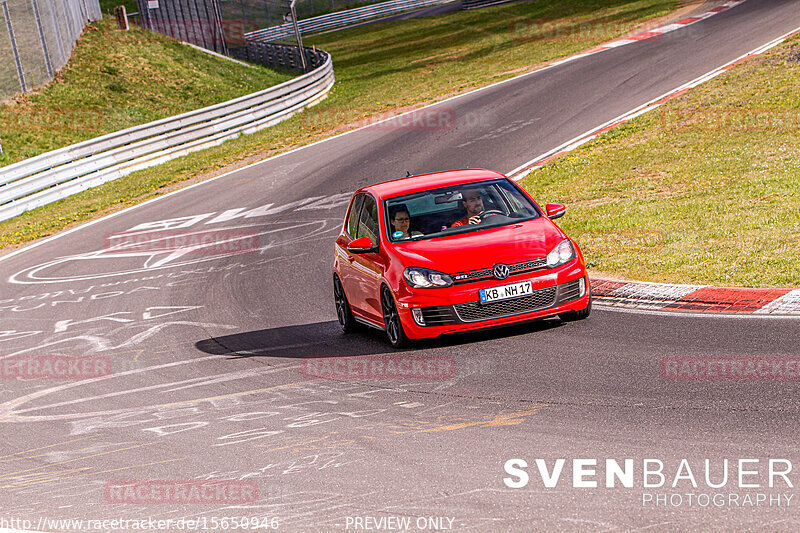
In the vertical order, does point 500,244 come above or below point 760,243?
above

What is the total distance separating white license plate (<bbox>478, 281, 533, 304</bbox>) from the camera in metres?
9.56

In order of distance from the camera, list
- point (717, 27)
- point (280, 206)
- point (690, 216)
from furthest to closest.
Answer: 1. point (717, 27)
2. point (280, 206)
3. point (690, 216)

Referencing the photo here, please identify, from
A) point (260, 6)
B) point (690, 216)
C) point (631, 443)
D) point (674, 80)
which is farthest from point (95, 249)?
point (260, 6)

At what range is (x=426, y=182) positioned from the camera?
1133cm

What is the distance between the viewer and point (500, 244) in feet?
32.6

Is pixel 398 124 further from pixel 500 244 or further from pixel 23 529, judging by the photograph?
pixel 23 529

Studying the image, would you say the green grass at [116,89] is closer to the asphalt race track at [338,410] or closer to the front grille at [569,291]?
the asphalt race track at [338,410]

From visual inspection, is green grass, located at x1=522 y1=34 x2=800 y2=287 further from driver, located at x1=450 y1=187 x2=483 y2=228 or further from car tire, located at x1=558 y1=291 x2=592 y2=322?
driver, located at x1=450 y1=187 x2=483 y2=228

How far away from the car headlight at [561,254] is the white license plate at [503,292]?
40 centimetres

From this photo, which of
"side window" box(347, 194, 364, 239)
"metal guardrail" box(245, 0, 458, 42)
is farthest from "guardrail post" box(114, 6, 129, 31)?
"side window" box(347, 194, 364, 239)

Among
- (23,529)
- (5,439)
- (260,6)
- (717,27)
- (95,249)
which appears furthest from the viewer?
(260,6)

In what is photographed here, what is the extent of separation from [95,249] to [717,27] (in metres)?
25.7

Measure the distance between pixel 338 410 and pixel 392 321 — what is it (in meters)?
2.15

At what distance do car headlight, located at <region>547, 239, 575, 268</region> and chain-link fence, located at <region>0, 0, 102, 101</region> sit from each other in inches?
987
